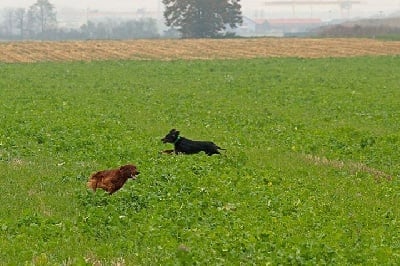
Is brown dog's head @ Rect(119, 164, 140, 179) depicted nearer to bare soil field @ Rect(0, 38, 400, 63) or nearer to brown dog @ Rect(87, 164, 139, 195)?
→ brown dog @ Rect(87, 164, 139, 195)

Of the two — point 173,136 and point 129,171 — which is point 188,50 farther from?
point 129,171

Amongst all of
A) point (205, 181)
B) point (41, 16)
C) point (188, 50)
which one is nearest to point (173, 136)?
point (205, 181)

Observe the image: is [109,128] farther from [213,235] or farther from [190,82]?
[190,82]

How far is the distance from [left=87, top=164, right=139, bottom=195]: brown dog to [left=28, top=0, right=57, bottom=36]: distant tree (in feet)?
551

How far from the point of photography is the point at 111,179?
10.3 metres

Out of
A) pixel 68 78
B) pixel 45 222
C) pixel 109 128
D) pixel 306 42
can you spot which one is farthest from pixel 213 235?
pixel 306 42

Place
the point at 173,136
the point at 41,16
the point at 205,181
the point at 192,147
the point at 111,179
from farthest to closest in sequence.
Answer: the point at 41,16, the point at 173,136, the point at 192,147, the point at 205,181, the point at 111,179

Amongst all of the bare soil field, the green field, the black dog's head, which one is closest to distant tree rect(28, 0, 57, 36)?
the bare soil field

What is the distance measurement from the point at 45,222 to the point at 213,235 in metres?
2.37

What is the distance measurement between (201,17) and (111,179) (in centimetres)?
8850

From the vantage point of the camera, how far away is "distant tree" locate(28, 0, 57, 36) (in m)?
173

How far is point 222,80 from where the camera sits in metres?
31.7

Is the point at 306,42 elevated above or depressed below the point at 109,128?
above

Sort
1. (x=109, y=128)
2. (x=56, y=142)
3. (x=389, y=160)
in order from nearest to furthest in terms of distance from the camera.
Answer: (x=389, y=160), (x=56, y=142), (x=109, y=128)
